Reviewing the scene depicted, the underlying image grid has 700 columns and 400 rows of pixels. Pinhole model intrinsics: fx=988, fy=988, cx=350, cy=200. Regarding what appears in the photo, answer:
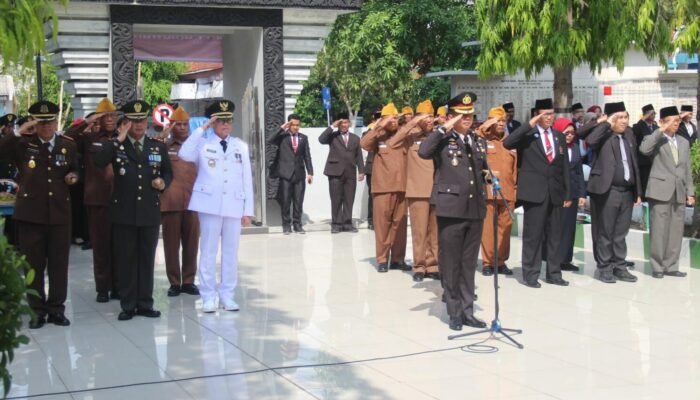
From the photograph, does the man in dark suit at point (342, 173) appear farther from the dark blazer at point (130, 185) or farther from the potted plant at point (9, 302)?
the potted plant at point (9, 302)

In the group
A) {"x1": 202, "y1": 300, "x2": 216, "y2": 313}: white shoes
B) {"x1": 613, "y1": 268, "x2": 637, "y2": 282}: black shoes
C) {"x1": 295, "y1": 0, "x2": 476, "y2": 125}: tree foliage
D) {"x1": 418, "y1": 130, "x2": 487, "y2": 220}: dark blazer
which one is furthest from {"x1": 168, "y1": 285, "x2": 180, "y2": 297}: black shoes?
{"x1": 295, "y1": 0, "x2": 476, "y2": 125}: tree foliage

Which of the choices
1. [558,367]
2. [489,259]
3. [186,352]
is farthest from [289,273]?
[558,367]

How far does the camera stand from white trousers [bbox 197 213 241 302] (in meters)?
9.16

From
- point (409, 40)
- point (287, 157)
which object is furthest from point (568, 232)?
point (409, 40)

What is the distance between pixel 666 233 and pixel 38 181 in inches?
270

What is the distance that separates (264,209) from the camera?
1577 centimetres

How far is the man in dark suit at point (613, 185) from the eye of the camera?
10.9m

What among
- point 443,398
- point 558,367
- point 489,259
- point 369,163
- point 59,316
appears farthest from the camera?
point 369,163

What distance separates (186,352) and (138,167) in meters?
1.98

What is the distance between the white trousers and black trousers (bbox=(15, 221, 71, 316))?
1244 mm

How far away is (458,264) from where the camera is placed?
8414 millimetres

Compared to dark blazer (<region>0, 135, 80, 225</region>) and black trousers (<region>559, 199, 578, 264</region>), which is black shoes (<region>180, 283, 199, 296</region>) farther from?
black trousers (<region>559, 199, 578, 264</region>)

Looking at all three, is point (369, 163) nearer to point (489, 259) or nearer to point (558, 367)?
point (489, 259)

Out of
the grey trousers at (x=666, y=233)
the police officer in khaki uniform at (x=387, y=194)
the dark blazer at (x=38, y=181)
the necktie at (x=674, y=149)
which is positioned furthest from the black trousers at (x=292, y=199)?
the dark blazer at (x=38, y=181)
